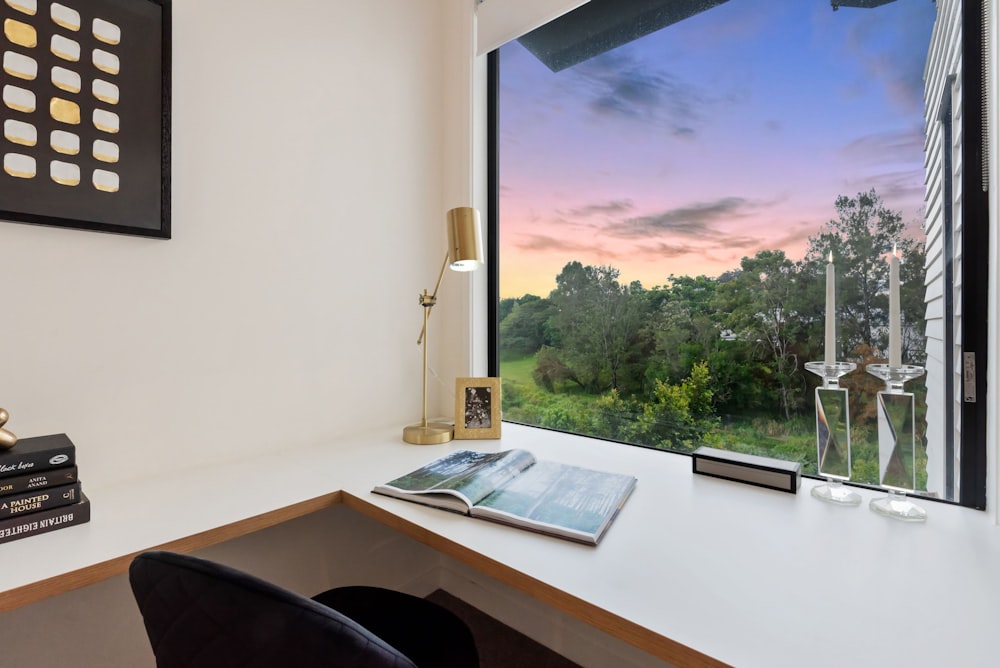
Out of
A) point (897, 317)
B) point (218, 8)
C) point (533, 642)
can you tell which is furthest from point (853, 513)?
point (218, 8)

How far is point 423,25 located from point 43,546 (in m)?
1.91

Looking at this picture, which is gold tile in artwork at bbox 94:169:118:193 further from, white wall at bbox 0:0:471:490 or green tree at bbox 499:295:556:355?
green tree at bbox 499:295:556:355

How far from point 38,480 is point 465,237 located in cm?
109

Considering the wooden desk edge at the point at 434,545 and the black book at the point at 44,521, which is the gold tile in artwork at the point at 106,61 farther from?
the wooden desk edge at the point at 434,545

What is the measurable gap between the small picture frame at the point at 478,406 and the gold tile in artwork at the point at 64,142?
1106 millimetres

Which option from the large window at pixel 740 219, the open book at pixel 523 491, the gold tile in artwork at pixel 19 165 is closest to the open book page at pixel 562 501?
the open book at pixel 523 491

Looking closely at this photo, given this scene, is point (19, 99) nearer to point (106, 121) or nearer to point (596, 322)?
point (106, 121)

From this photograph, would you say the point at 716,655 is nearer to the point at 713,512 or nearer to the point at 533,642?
the point at 713,512

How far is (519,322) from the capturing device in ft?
6.16

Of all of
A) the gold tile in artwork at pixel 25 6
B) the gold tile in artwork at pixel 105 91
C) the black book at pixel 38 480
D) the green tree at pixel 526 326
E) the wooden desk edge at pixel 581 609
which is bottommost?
the wooden desk edge at pixel 581 609

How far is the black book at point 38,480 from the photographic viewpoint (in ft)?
2.76

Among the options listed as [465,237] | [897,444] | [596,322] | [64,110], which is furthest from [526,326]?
[64,110]

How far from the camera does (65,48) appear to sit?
1.03 metres

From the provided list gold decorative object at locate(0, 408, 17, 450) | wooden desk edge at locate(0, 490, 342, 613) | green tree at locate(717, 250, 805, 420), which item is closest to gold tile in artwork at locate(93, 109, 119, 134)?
gold decorative object at locate(0, 408, 17, 450)
